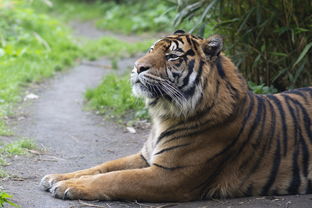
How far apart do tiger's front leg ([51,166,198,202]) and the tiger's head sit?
1.70 ft

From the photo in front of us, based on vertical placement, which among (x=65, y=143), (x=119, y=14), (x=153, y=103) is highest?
(x=119, y=14)

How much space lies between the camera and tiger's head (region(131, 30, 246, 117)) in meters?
4.15

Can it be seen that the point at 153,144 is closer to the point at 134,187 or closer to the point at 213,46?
the point at 134,187

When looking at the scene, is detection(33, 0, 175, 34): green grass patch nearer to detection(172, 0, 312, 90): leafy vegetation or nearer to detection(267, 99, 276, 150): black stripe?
detection(172, 0, 312, 90): leafy vegetation

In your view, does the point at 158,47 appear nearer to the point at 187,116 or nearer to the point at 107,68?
the point at 187,116

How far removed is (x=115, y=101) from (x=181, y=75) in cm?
323

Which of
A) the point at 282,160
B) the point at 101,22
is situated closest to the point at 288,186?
the point at 282,160

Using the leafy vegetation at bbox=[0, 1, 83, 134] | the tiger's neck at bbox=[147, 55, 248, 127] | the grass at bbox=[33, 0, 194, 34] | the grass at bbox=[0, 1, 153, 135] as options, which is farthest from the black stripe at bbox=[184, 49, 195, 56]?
the grass at bbox=[33, 0, 194, 34]

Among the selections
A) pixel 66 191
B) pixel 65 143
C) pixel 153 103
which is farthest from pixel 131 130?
pixel 66 191

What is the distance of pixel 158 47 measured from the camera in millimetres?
4355

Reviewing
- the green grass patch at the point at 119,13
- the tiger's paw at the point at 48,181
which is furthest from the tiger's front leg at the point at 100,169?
the green grass patch at the point at 119,13

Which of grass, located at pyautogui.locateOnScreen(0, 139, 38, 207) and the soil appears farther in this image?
grass, located at pyautogui.locateOnScreen(0, 139, 38, 207)

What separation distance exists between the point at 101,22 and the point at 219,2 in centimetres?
Answer: 934

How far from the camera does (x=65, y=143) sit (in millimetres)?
5832
